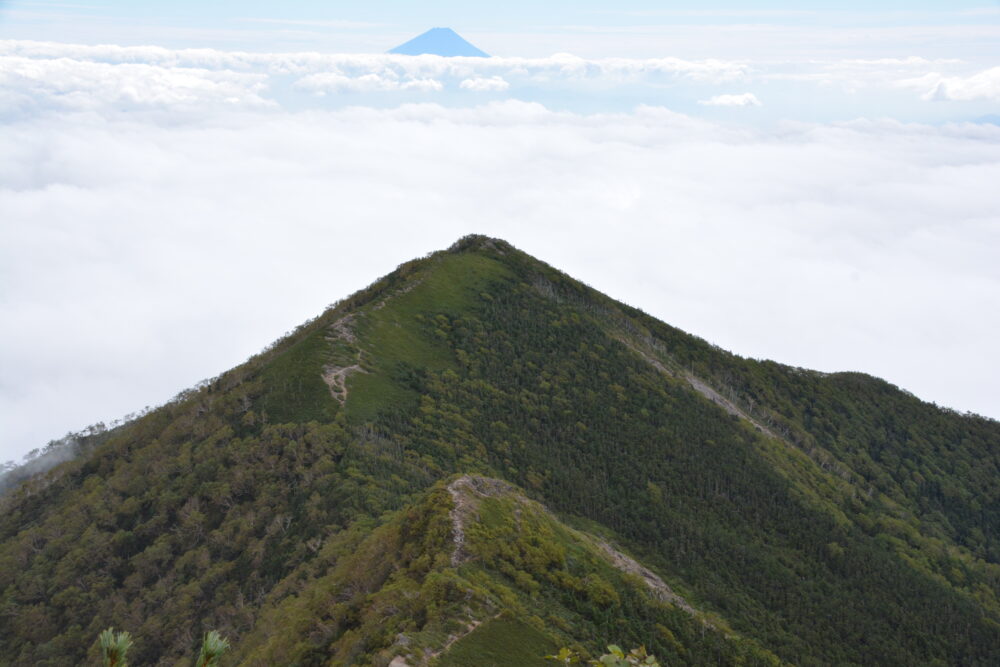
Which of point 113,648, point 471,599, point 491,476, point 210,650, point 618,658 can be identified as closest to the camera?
point 618,658

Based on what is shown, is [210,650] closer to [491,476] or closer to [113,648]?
[113,648]

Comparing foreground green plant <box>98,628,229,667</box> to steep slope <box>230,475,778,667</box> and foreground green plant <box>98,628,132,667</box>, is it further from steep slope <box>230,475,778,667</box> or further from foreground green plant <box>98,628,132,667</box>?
steep slope <box>230,475,778,667</box>

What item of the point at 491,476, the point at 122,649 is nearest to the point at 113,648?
the point at 122,649

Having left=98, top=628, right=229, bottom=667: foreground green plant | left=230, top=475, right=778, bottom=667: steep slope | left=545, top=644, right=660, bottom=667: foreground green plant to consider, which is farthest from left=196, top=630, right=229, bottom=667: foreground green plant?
left=230, top=475, right=778, bottom=667: steep slope

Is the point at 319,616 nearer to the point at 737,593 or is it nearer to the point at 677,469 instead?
the point at 737,593

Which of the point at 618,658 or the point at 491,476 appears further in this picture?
the point at 491,476

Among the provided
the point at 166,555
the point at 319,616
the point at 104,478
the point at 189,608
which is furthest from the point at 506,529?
the point at 104,478

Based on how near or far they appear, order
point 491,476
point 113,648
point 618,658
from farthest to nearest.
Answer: point 491,476, point 113,648, point 618,658

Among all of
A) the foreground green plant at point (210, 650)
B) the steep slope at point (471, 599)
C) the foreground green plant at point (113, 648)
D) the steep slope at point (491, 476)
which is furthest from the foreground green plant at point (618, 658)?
the steep slope at point (491, 476)
